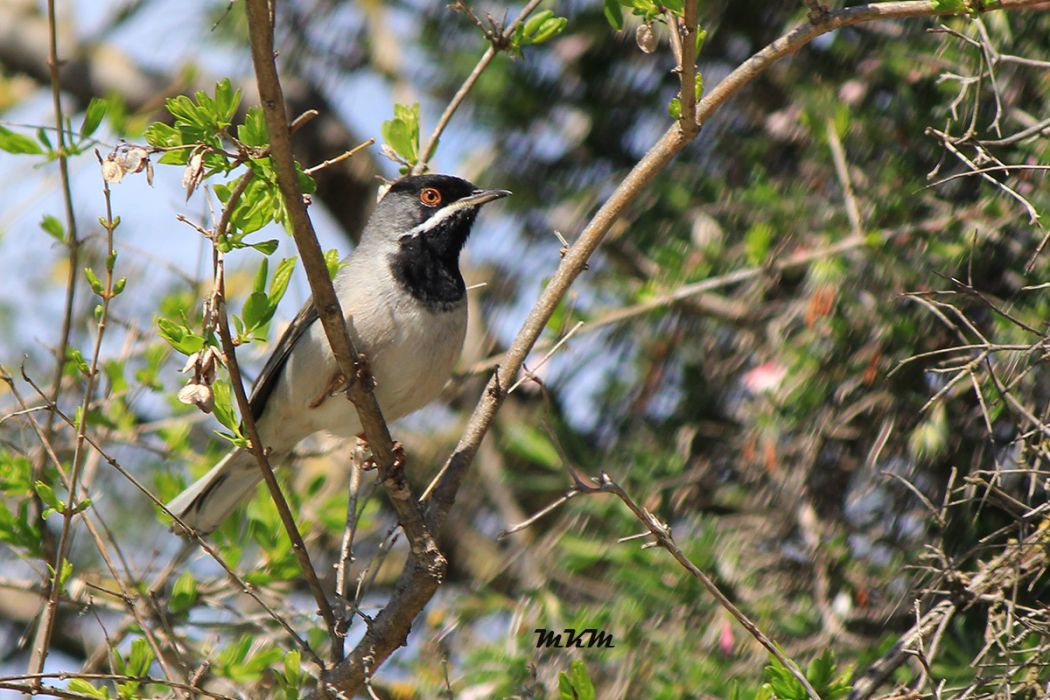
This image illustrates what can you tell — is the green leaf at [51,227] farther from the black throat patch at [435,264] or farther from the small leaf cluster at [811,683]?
the small leaf cluster at [811,683]

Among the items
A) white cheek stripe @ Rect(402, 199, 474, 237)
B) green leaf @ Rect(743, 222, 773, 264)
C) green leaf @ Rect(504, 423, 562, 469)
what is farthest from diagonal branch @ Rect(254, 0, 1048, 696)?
green leaf @ Rect(504, 423, 562, 469)

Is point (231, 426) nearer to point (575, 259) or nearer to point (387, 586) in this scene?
point (575, 259)

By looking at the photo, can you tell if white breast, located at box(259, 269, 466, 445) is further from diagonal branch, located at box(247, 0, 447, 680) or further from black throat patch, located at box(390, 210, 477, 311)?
diagonal branch, located at box(247, 0, 447, 680)

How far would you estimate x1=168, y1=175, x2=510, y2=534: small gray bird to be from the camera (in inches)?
171

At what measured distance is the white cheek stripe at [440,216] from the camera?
471 cm

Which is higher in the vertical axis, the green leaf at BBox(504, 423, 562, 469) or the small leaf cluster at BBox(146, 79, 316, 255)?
the small leaf cluster at BBox(146, 79, 316, 255)

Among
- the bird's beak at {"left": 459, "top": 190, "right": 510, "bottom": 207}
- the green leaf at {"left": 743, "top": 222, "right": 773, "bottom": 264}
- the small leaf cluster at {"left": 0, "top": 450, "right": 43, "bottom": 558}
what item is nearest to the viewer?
the small leaf cluster at {"left": 0, "top": 450, "right": 43, "bottom": 558}

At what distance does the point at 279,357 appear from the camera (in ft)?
15.3

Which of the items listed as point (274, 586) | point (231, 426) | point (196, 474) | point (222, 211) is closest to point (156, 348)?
point (196, 474)

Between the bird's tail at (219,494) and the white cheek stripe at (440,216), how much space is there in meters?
1.12

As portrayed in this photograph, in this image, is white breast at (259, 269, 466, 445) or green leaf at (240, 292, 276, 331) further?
white breast at (259, 269, 466, 445)

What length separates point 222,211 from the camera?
293 cm

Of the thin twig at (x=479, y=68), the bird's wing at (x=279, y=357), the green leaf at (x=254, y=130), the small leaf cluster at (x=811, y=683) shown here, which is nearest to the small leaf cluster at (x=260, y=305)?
the green leaf at (x=254, y=130)

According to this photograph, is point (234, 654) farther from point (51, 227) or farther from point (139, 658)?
point (51, 227)
